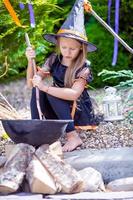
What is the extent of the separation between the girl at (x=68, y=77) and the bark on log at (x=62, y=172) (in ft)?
1.39

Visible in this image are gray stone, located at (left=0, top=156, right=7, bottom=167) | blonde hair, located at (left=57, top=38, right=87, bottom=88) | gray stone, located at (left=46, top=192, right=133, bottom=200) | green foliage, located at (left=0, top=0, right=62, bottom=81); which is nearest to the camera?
gray stone, located at (left=46, top=192, right=133, bottom=200)

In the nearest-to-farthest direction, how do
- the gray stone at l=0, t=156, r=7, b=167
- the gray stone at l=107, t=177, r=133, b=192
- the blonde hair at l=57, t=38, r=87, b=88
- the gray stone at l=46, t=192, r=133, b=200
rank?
1. the gray stone at l=46, t=192, r=133, b=200
2. the gray stone at l=107, t=177, r=133, b=192
3. the gray stone at l=0, t=156, r=7, b=167
4. the blonde hair at l=57, t=38, r=87, b=88

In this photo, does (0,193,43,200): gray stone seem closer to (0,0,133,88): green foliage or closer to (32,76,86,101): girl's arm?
(32,76,86,101): girl's arm

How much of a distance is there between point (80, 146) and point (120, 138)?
0.83 feet

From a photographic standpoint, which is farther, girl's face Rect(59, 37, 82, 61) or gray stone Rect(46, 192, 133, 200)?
girl's face Rect(59, 37, 82, 61)

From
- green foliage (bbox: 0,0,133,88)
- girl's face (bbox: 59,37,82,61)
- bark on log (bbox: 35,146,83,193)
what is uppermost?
girl's face (bbox: 59,37,82,61)

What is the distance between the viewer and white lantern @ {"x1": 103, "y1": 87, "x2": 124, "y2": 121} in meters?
4.06

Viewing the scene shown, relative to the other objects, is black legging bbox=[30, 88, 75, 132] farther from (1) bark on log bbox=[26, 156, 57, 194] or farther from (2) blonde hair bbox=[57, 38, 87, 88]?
(1) bark on log bbox=[26, 156, 57, 194]

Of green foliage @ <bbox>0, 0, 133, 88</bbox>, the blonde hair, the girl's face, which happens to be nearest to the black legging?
the blonde hair

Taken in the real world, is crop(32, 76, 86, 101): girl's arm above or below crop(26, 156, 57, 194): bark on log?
above

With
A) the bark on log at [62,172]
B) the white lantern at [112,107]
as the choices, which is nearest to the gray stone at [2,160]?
the bark on log at [62,172]

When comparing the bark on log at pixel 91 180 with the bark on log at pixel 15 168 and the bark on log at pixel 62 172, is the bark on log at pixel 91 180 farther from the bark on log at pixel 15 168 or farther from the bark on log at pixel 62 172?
the bark on log at pixel 15 168

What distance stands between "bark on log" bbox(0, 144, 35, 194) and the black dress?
1.54 ft

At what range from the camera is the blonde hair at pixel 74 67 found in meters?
3.58
